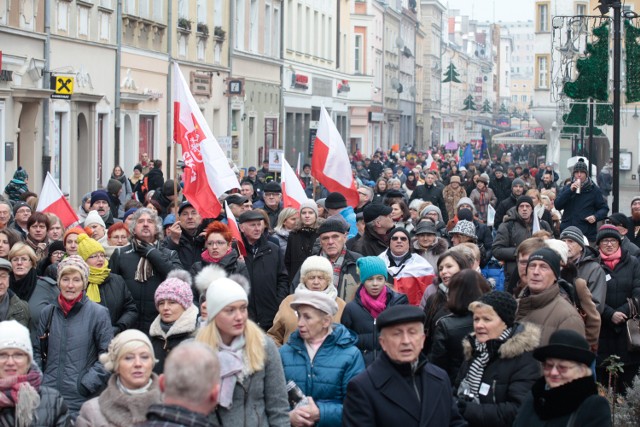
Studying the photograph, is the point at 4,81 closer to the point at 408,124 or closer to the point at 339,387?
the point at 339,387

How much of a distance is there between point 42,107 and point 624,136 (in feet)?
123

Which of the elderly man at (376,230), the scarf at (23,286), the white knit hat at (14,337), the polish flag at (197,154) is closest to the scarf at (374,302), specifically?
the white knit hat at (14,337)

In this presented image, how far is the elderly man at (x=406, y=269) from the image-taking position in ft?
35.0

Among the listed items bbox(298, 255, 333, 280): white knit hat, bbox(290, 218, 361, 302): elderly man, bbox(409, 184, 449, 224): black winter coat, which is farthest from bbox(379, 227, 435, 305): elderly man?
bbox(409, 184, 449, 224): black winter coat

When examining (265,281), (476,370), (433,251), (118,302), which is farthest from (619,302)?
(476,370)

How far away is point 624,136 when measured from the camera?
188 ft

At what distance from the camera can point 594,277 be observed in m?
10.8

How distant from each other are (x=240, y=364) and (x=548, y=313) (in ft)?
8.04

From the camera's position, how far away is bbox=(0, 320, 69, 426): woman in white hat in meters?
6.62

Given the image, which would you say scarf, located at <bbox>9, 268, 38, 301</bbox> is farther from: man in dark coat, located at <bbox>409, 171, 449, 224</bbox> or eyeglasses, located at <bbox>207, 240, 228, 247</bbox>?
man in dark coat, located at <bbox>409, 171, 449, 224</bbox>

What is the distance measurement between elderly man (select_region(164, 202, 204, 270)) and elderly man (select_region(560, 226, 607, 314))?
316cm

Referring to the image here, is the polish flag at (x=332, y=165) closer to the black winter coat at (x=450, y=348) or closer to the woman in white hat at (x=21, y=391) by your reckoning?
the black winter coat at (x=450, y=348)

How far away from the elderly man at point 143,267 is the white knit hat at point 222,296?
3.82m

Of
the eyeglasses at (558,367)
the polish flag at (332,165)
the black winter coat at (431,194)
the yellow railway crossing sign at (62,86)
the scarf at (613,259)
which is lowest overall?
the eyeglasses at (558,367)
